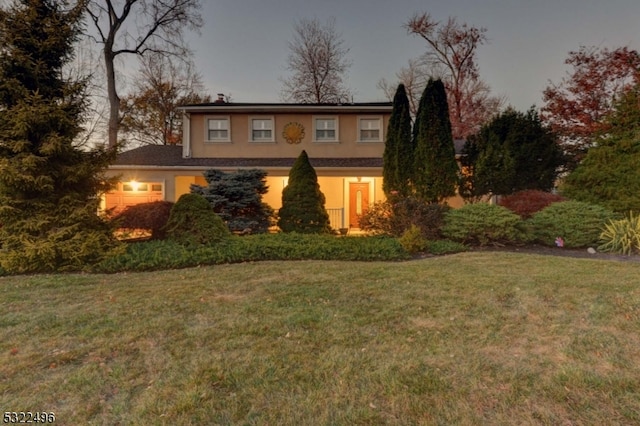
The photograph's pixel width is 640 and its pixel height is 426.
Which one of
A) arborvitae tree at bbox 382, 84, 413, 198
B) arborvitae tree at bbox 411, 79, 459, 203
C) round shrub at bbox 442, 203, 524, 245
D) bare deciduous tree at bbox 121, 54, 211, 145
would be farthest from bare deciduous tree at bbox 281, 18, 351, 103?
round shrub at bbox 442, 203, 524, 245

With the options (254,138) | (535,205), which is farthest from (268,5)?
(535,205)

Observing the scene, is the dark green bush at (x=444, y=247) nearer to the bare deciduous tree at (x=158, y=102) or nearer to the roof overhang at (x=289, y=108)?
the roof overhang at (x=289, y=108)

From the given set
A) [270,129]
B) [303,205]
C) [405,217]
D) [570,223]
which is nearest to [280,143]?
[270,129]

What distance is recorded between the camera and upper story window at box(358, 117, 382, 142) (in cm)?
1330

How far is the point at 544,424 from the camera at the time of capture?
1936 millimetres

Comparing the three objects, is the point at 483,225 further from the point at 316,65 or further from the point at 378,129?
the point at 316,65

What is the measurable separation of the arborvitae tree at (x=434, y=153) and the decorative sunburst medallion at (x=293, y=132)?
509 cm

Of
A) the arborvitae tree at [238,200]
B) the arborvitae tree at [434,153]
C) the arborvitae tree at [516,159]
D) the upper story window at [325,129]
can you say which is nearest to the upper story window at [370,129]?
the upper story window at [325,129]

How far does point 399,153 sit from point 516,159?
3770 millimetres

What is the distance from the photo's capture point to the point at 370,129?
1336cm

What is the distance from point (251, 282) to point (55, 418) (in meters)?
3.20

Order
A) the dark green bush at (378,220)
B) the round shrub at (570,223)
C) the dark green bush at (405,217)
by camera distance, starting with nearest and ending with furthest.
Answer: the round shrub at (570,223) < the dark green bush at (405,217) < the dark green bush at (378,220)

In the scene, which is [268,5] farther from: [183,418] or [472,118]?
[183,418]

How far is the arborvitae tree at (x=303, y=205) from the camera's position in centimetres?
945
